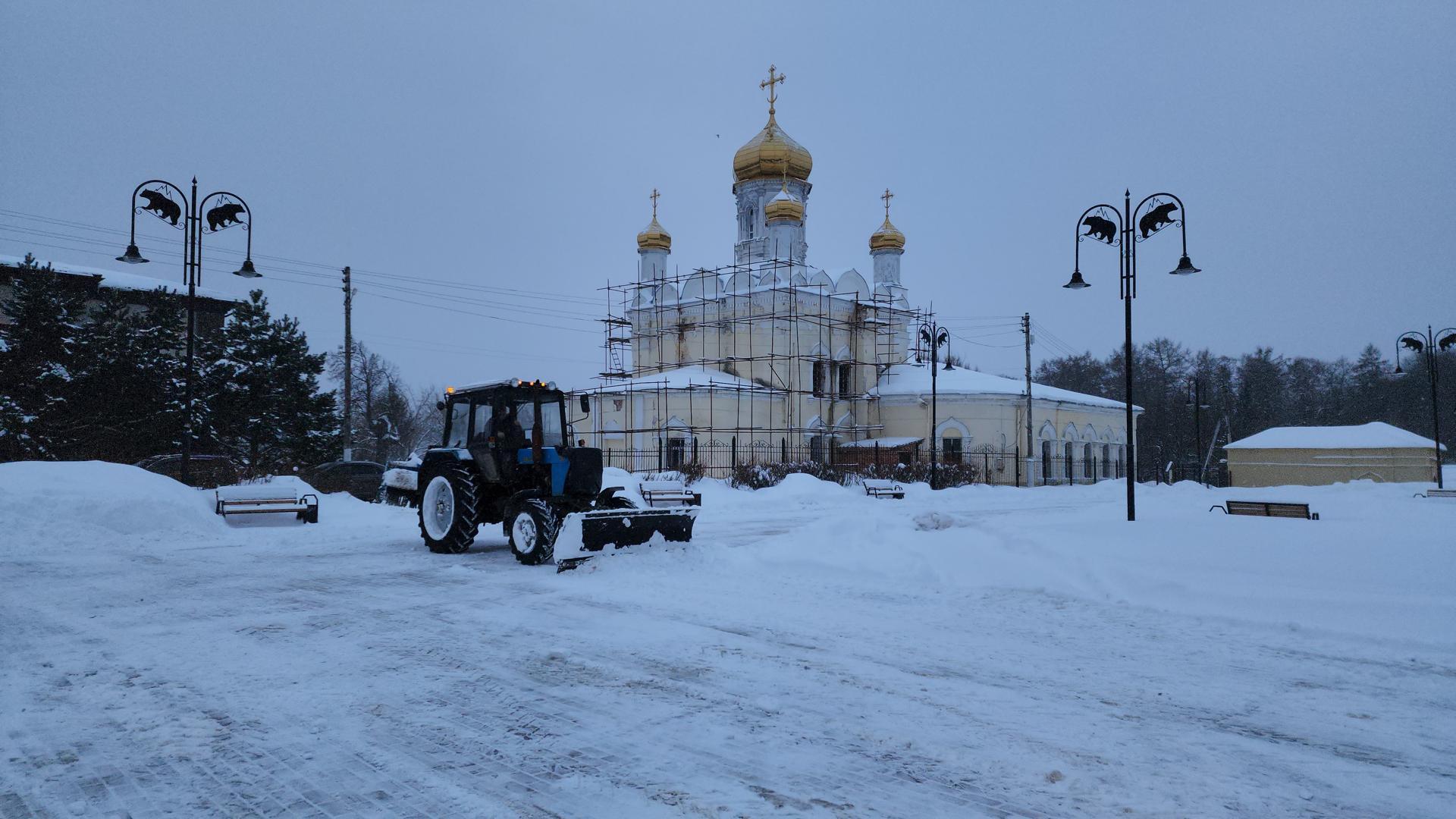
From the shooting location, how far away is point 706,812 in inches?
131

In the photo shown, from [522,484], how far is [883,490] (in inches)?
727

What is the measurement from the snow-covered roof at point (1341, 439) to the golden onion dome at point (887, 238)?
18559 millimetres

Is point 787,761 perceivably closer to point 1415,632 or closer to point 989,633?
point 989,633

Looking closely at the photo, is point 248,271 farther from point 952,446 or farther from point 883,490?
point 952,446

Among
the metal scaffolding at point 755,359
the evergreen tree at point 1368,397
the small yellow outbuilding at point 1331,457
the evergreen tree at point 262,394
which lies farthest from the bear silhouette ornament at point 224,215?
the evergreen tree at point 1368,397

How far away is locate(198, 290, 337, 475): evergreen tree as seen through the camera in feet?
94.1

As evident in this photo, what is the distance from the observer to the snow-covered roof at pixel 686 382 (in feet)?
113

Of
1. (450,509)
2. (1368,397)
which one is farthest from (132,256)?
(1368,397)

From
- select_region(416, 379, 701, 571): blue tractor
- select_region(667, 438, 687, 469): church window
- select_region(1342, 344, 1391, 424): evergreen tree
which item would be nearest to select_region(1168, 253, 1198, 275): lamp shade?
select_region(416, 379, 701, 571): blue tractor

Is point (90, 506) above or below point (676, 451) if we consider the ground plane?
below

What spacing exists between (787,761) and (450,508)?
29.7ft

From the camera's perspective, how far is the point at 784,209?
126 ft

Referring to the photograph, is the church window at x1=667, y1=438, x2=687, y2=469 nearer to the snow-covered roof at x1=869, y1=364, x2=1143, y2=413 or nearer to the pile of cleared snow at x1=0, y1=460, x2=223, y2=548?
the snow-covered roof at x1=869, y1=364, x2=1143, y2=413

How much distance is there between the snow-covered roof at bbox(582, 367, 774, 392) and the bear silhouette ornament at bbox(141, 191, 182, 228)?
65.1 ft
